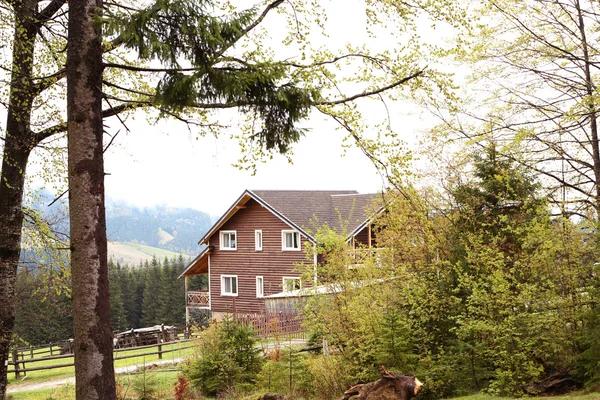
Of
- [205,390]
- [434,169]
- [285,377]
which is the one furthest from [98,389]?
[434,169]

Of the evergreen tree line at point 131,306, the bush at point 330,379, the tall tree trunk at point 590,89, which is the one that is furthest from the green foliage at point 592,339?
the evergreen tree line at point 131,306

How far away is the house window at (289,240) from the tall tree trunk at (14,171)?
23.5 meters

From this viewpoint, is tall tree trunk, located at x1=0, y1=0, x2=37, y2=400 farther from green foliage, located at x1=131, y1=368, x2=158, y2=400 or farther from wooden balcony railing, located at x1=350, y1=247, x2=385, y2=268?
wooden balcony railing, located at x1=350, y1=247, x2=385, y2=268

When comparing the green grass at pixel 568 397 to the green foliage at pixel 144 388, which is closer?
the green grass at pixel 568 397

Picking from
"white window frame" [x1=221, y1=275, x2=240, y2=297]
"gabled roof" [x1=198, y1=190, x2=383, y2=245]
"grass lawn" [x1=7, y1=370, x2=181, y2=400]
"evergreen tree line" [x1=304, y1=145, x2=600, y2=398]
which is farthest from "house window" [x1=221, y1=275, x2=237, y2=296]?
"evergreen tree line" [x1=304, y1=145, x2=600, y2=398]

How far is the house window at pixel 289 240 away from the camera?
32.0m

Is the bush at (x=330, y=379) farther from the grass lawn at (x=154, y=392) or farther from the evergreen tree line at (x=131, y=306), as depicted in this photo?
the evergreen tree line at (x=131, y=306)

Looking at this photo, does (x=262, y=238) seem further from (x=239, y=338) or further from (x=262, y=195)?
(x=239, y=338)

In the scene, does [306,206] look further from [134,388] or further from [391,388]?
[391,388]

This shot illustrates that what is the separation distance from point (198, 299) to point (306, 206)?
10.1 metres

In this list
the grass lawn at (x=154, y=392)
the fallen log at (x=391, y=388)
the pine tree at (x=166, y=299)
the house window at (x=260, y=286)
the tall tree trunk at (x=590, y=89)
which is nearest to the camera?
the fallen log at (x=391, y=388)

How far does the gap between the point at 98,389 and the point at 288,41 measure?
14.4 ft

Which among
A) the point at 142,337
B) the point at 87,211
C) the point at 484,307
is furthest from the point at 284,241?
the point at 87,211

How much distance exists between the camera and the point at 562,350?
1006 centimetres
